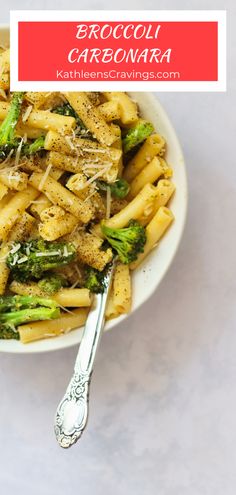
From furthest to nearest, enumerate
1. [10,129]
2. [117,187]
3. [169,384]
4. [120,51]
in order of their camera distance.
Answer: [169,384] → [120,51] → [117,187] → [10,129]

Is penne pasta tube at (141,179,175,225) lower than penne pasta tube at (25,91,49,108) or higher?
lower

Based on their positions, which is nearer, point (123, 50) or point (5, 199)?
point (5, 199)

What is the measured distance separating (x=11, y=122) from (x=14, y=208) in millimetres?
230

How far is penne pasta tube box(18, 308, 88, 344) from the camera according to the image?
1.88 meters

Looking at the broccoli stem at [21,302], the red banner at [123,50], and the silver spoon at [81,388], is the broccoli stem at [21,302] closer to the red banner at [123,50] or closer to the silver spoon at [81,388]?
the silver spoon at [81,388]

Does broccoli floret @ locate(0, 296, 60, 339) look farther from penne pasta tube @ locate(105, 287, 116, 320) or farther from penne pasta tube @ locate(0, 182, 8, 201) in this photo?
penne pasta tube @ locate(0, 182, 8, 201)

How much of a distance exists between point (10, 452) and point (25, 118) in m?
1.07

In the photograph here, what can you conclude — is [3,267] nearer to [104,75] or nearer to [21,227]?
[21,227]

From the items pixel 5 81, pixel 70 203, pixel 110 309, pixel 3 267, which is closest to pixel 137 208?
pixel 70 203

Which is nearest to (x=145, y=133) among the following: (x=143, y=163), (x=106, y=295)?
(x=143, y=163)

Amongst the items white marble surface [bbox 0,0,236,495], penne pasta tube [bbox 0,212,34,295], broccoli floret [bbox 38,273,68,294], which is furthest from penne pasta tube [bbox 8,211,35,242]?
white marble surface [bbox 0,0,236,495]

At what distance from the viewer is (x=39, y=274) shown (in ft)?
6.07

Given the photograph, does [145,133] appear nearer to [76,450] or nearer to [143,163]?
[143,163]

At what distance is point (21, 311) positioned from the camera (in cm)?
186
